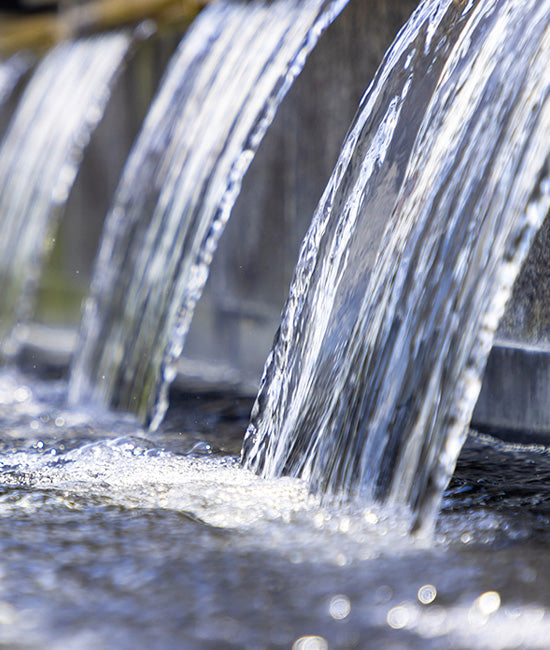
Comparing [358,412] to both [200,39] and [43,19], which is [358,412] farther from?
[43,19]

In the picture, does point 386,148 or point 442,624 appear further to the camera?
point 386,148

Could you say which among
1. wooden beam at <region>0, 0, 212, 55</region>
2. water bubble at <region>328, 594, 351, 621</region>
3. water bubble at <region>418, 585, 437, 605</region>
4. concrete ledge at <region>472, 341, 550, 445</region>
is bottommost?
water bubble at <region>328, 594, 351, 621</region>

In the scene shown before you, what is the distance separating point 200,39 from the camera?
589cm

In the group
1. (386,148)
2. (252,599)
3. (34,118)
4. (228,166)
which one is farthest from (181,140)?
(252,599)

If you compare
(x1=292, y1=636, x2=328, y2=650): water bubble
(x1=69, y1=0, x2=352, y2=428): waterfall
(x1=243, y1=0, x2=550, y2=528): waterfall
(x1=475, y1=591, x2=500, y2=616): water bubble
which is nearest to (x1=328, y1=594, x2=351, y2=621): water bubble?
(x1=292, y1=636, x2=328, y2=650): water bubble

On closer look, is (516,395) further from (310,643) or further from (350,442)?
(310,643)

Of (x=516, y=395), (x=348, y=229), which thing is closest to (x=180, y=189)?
(x=348, y=229)

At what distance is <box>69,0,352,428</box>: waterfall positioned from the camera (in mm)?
4625

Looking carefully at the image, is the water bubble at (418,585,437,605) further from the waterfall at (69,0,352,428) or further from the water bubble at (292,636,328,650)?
the waterfall at (69,0,352,428)

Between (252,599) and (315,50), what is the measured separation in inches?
146

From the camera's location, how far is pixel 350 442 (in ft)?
10.6

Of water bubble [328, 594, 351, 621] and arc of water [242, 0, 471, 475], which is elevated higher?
arc of water [242, 0, 471, 475]

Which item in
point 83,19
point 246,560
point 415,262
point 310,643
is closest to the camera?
point 310,643

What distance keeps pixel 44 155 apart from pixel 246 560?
17.7 feet
